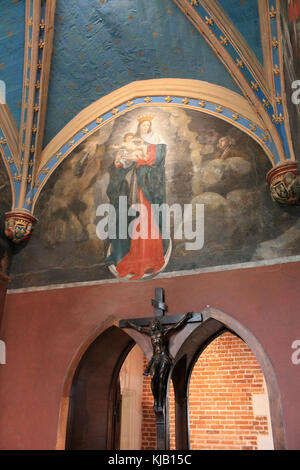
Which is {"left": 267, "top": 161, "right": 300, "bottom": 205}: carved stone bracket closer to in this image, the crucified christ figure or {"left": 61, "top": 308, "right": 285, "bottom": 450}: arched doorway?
{"left": 61, "top": 308, "right": 285, "bottom": 450}: arched doorway

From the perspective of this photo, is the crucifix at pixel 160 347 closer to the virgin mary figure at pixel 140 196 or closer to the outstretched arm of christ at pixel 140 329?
the outstretched arm of christ at pixel 140 329

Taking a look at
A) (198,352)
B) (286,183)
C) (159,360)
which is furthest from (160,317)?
(286,183)

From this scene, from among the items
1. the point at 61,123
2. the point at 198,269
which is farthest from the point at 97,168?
the point at 198,269

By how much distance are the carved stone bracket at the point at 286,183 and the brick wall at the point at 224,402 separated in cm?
468

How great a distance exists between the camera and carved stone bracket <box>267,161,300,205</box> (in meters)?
6.00

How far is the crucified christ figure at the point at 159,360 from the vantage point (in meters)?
5.88

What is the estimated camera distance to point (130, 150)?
25.3 ft

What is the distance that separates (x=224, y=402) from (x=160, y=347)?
422cm

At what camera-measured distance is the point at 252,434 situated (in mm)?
9078

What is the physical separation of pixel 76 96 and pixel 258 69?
10.7 feet

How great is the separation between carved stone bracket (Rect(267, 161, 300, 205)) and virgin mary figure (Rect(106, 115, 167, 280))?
1729 millimetres

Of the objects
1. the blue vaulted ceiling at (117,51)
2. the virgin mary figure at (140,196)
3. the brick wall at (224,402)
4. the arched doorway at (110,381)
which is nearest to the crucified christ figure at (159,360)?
the arched doorway at (110,381)

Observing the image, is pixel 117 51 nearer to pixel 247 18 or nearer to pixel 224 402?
pixel 247 18

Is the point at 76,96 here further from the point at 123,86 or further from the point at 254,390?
the point at 254,390
